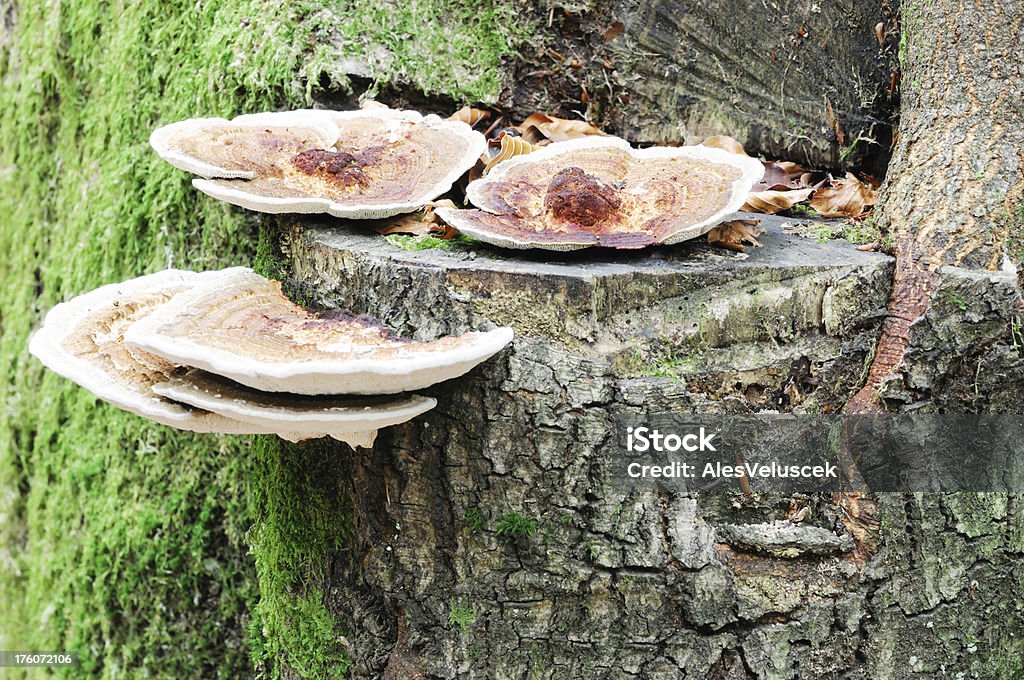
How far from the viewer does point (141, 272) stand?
12.7ft

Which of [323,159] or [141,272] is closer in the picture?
[323,159]

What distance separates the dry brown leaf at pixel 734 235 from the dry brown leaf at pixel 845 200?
0.54 metres

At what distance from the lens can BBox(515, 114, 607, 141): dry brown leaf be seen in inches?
129

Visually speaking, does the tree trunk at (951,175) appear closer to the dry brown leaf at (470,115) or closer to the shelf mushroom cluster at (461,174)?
the shelf mushroom cluster at (461,174)

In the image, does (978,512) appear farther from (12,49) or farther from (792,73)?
(12,49)

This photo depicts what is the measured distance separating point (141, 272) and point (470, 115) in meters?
1.66

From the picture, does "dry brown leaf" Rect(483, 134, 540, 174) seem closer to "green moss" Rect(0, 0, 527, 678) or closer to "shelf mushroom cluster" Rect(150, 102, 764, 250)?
"shelf mushroom cluster" Rect(150, 102, 764, 250)

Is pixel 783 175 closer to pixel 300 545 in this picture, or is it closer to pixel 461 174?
pixel 461 174

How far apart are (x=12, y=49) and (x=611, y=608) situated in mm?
4706

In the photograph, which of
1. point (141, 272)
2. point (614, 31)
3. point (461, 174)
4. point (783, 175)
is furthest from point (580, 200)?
point (141, 272)

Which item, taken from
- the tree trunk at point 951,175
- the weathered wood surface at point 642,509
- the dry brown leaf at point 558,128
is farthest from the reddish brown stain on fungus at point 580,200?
the dry brown leaf at point 558,128

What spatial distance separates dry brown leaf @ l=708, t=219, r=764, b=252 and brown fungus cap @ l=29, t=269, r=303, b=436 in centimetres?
129

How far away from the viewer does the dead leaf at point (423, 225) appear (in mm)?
2500

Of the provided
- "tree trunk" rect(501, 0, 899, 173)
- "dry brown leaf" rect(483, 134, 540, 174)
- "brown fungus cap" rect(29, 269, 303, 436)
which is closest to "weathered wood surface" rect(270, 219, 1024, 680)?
"brown fungus cap" rect(29, 269, 303, 436)
